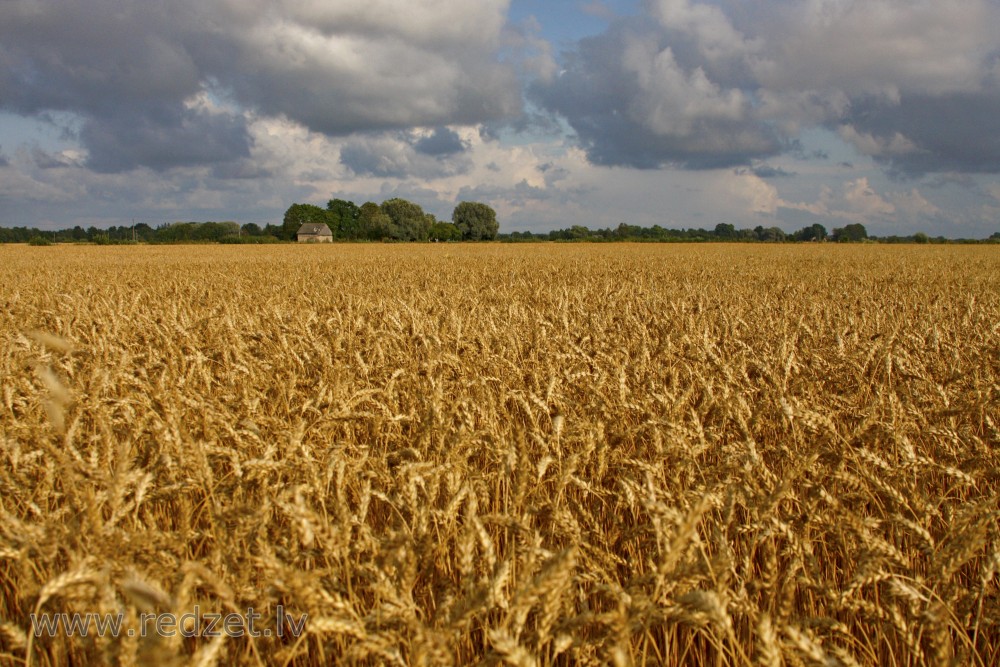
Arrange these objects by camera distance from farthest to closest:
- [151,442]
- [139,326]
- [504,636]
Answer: [139,326] < [151,442] < [504,636]

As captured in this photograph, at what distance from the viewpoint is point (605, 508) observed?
2363 mm

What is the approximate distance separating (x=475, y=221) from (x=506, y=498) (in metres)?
95.0

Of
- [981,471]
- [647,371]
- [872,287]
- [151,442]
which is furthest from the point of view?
[872,287]

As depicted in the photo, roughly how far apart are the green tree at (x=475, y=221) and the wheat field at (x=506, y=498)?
3586 inches

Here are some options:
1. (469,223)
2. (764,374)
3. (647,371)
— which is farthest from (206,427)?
(469,223)

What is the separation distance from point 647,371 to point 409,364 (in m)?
1.58

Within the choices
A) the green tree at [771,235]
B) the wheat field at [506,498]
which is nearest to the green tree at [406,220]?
the green tree at [771,235]

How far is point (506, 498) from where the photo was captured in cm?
224

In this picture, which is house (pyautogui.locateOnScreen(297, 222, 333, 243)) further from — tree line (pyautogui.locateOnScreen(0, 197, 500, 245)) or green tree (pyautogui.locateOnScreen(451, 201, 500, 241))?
green tree (pyautogui.locateOnScreen(451, 201, 500, 241))

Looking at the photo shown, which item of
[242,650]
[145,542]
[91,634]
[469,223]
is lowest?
[242,650]

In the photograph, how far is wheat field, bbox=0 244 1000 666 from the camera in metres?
1.31

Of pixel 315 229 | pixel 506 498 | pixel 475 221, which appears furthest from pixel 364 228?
pixel 506 498

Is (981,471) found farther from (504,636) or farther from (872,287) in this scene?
(872,287)

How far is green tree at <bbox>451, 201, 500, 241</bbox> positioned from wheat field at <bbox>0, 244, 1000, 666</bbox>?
299ft
